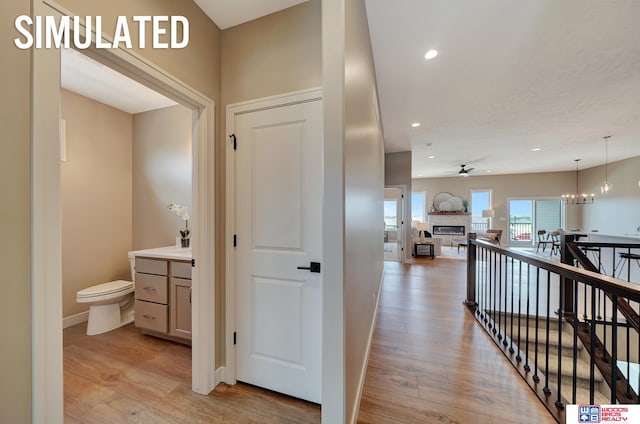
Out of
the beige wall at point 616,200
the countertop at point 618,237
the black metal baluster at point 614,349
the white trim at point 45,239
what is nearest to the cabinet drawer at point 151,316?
the white trim at point 45,239

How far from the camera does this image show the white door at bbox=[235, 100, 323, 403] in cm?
156

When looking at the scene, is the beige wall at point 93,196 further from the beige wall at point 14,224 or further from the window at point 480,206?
the window at point 480,206

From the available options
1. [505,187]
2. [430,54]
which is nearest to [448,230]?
[505,187]

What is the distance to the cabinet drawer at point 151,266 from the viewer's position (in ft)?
7.50

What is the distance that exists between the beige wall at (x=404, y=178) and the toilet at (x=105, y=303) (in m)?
5.68

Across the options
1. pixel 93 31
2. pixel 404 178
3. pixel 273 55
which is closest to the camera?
pixel 93 31

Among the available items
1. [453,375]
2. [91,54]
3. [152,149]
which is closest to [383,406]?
[453,375]

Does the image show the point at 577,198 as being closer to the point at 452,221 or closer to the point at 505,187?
the point at 505,187

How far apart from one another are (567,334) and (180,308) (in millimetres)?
4536

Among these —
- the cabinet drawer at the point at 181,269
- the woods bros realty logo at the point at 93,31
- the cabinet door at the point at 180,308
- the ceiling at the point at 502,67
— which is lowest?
the cabinet door at the point at 180,308

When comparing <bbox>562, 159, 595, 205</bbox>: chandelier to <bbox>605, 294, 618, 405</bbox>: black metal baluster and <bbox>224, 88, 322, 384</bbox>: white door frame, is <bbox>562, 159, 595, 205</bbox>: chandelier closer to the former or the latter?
<bbox>605, 294, 618, 405</bbox>: black metal baluster

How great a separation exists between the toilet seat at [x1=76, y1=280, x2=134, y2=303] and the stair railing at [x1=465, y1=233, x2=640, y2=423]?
3747 mm

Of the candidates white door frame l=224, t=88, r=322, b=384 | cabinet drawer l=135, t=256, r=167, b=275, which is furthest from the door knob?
cabinet drawer l=135, t=256, r=167, b=275

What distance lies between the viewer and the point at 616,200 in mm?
7094
